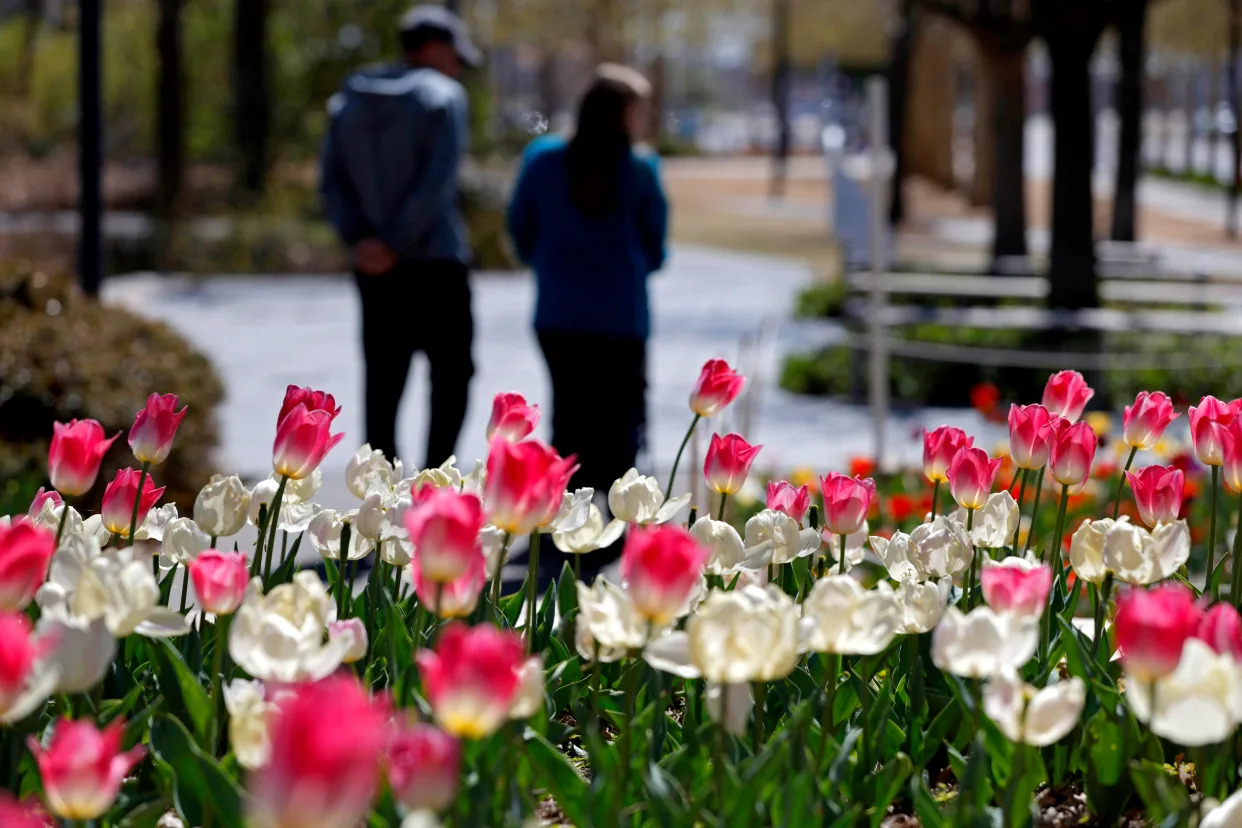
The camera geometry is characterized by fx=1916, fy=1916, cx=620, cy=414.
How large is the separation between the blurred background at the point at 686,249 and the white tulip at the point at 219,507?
2776 mm

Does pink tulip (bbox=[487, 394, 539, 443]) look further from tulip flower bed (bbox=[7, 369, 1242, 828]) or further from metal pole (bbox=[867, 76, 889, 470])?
metal pole (bbox=[867, 76, 889, 470])

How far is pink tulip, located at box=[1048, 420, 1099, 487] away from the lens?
2557mm

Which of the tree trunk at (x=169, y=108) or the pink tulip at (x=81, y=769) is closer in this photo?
the pink tulip at (x=81, y=769)

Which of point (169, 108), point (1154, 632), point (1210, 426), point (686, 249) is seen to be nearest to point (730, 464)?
point (1210, 426)

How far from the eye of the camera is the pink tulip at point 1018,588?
1.95 m

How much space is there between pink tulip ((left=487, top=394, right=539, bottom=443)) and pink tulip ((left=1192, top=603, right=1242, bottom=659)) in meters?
1.03

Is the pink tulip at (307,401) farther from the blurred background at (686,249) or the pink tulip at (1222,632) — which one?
the blurred background at (686,249)

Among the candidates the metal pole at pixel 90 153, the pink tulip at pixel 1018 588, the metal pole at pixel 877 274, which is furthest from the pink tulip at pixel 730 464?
the metal pole at pixel 90 153

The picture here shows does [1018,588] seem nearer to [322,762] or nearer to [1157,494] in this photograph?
[1157,494]

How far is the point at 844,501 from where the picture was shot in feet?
8.18

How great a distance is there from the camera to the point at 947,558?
251 cm

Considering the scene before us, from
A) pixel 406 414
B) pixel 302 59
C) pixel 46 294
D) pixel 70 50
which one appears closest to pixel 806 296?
pixel 406 414

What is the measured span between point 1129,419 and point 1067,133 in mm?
11016

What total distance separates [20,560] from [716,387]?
1.20 metres
